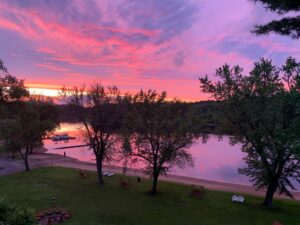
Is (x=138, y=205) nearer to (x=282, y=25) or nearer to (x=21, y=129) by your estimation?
(x=282, y=25)

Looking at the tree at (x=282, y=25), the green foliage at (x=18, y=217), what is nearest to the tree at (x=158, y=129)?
the tree at (x=282, y=25)

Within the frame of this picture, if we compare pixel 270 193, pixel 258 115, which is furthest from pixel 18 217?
pixel 270 193

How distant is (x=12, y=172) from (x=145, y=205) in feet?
90.6

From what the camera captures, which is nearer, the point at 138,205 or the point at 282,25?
the point at 282,25

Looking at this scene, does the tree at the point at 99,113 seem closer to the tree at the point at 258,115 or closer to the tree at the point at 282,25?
the tree at the point at 258,115

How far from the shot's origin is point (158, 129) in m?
28.6

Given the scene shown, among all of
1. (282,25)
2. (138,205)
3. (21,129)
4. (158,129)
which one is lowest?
(138,205)

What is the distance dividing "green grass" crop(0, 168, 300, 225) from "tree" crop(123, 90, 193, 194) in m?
3.58

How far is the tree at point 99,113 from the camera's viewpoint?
3306cm

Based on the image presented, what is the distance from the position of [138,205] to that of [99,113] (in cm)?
1248

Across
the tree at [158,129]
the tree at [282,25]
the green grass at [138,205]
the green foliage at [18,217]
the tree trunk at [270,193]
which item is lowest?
the green grass at [138,205]

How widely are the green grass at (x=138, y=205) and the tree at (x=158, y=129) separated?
3578 mm

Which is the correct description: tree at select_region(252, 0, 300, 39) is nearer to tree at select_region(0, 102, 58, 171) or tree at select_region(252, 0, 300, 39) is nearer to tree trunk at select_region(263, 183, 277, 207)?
tree trunk at select_region(263, 183, 277, 207)

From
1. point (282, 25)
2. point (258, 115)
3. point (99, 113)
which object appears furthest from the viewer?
point (99, 113)
